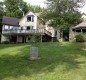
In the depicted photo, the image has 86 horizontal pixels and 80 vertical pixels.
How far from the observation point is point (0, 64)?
17.1 metres

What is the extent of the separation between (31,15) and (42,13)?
214 inches

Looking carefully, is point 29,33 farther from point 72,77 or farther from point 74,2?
point 72,77

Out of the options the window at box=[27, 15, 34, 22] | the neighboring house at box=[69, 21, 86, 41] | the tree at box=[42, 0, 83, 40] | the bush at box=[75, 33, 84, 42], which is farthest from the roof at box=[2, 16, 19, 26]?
Answer: the bush at box=[75, 33, 84, 42]

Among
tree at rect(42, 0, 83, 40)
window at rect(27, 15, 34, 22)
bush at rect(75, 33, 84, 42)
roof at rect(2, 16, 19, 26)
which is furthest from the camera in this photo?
roof at rect(2, 16, 19, 26)

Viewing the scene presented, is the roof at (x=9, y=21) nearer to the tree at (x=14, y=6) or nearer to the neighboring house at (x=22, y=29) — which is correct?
the neighboring house at (x=22, y=29)

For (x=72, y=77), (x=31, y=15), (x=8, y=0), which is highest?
(x=8, y=0)

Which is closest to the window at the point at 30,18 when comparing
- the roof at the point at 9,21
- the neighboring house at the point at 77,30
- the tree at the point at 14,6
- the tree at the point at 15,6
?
the roof at the point at 9,21

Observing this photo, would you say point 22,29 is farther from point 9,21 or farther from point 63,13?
point 63,13

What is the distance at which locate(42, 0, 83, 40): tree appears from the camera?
46875mm

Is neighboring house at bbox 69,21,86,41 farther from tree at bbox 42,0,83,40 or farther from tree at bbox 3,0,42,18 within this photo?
tree at bbox 3,0,42,18

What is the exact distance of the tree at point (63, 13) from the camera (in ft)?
154

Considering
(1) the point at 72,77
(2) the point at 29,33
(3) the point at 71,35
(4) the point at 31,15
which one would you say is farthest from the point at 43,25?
(1) the point at 72,77

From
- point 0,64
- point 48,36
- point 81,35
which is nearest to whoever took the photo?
point 0,64

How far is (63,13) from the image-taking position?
158 feet
